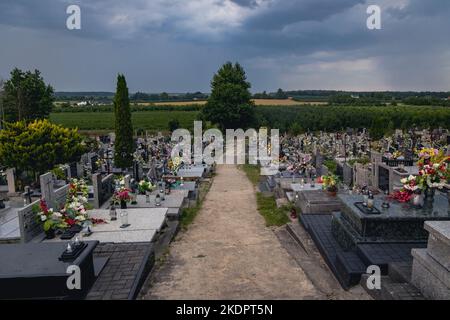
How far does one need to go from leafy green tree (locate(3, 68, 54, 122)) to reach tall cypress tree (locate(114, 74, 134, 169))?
90.4ft

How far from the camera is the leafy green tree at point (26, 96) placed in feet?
148

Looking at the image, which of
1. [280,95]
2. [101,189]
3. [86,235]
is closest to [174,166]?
[101,189]

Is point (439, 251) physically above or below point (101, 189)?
above

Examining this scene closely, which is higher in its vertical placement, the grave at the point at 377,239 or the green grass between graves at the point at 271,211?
the grave at the point at 377,239

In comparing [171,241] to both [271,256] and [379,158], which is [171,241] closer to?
[271,256]

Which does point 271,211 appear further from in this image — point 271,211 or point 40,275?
point 40,275

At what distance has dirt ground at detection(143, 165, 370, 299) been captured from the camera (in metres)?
7.71

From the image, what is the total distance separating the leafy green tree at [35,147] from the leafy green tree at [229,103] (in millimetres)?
33366

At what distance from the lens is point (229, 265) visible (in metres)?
9.20

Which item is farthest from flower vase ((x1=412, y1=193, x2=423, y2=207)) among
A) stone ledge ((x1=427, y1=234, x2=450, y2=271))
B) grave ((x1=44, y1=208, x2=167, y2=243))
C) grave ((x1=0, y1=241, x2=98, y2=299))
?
grave ((x1=0, y1=241, x2=98, y2=299))

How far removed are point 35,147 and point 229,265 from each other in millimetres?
13023

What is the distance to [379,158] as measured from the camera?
1761cm

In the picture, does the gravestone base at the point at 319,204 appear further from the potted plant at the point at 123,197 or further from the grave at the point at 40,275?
the grave at the point at 40,275

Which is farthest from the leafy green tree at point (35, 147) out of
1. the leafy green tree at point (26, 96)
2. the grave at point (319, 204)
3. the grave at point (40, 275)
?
the leafy green tree at point (26, 96)
